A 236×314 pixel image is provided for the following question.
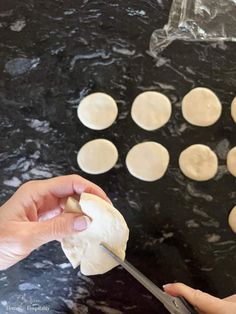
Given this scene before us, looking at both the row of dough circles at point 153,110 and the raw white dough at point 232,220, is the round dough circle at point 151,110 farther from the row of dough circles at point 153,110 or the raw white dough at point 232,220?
the raw white dough at point 232,220

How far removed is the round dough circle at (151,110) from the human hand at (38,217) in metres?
0.25

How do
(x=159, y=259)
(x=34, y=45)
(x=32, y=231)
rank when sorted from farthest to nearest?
1. (x=34, y=45)
2. (x=159, y=259)
3. (x=32, y=231)

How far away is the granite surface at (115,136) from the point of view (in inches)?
39.7

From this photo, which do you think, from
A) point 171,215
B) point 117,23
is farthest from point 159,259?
point 117,23

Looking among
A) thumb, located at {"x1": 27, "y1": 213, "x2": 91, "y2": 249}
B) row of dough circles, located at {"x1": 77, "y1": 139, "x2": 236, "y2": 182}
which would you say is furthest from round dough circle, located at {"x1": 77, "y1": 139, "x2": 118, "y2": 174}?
thumb, located at {"x1": 27, "y1": 213, "x2": 91, "y2": 249}

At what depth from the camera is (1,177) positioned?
3.47 ft

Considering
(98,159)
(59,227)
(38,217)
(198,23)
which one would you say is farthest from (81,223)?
(198,23)

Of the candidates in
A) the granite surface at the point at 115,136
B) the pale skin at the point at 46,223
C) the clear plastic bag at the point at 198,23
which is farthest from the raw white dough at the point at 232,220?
the clear plastic bag at the point at 198,23

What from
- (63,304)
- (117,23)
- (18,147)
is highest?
(117,23)

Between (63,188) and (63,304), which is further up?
(63,188)

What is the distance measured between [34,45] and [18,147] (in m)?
0.25

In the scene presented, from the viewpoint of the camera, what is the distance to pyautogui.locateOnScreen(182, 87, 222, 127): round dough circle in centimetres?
106

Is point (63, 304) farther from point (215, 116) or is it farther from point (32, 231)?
point (215, 116)

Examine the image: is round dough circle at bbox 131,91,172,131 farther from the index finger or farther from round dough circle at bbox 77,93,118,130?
the index finger
